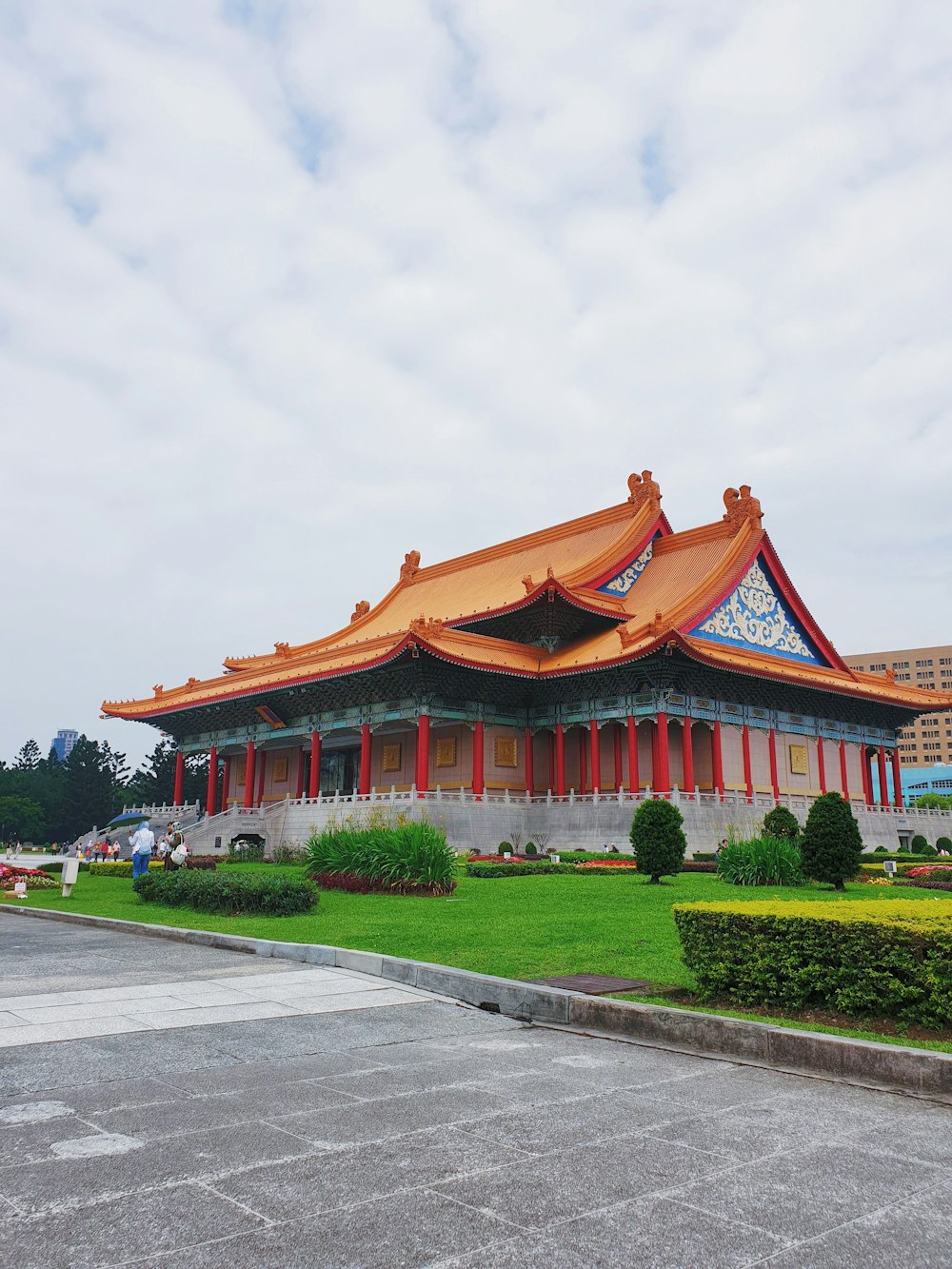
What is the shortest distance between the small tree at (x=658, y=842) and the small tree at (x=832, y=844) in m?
2.43

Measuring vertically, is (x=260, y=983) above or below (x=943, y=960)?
below

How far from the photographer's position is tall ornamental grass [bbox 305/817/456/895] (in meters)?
17.7

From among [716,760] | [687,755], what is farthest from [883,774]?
[687,755]

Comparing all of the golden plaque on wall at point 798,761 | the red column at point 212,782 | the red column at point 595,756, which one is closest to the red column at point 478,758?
the red column at point 595,756

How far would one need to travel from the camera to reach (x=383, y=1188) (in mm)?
3975

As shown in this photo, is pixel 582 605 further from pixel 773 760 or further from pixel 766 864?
pixel 766 864

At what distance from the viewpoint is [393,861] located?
1803 centimetres

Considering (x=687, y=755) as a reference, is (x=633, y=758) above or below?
below

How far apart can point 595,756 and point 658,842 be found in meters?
13.6

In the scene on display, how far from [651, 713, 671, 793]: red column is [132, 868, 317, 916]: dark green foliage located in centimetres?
1734

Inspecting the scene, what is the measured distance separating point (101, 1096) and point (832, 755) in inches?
1482

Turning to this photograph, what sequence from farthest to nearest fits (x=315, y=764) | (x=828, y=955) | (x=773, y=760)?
(x=315, y=764), (x=773, y=760), (x=828, y=955)

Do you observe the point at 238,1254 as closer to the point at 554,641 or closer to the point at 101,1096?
the point at 101,1096

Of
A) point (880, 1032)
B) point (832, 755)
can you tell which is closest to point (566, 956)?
point (880, 1032)
